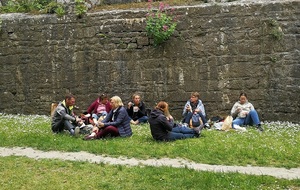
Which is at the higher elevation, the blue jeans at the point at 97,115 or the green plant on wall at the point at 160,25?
the green plant on wall at the point at 160,25

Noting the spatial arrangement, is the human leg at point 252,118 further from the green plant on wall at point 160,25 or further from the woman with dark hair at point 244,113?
the green plant on wall at point 160,25

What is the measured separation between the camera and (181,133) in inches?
366

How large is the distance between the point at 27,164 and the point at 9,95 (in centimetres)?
679

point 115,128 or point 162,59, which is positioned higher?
point 162,59

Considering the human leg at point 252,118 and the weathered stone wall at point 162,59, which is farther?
the weathered stone wall at point 162,59

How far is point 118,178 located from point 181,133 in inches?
117

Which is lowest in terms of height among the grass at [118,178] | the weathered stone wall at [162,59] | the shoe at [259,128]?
the shoe at [259,128]

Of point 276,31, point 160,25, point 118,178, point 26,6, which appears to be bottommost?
point 118,178

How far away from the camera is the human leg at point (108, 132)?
9.40m

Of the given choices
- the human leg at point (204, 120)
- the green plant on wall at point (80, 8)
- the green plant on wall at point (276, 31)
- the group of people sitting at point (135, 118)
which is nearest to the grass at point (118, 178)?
the group of people sitting at point (135, 118)

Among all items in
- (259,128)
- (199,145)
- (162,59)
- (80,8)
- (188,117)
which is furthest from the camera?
(80,8)

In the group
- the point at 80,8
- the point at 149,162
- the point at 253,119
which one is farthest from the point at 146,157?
the point at 80,8

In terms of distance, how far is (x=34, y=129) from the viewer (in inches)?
413

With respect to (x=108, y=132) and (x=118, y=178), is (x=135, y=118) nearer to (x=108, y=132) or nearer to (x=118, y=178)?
(x=108, y=132)
